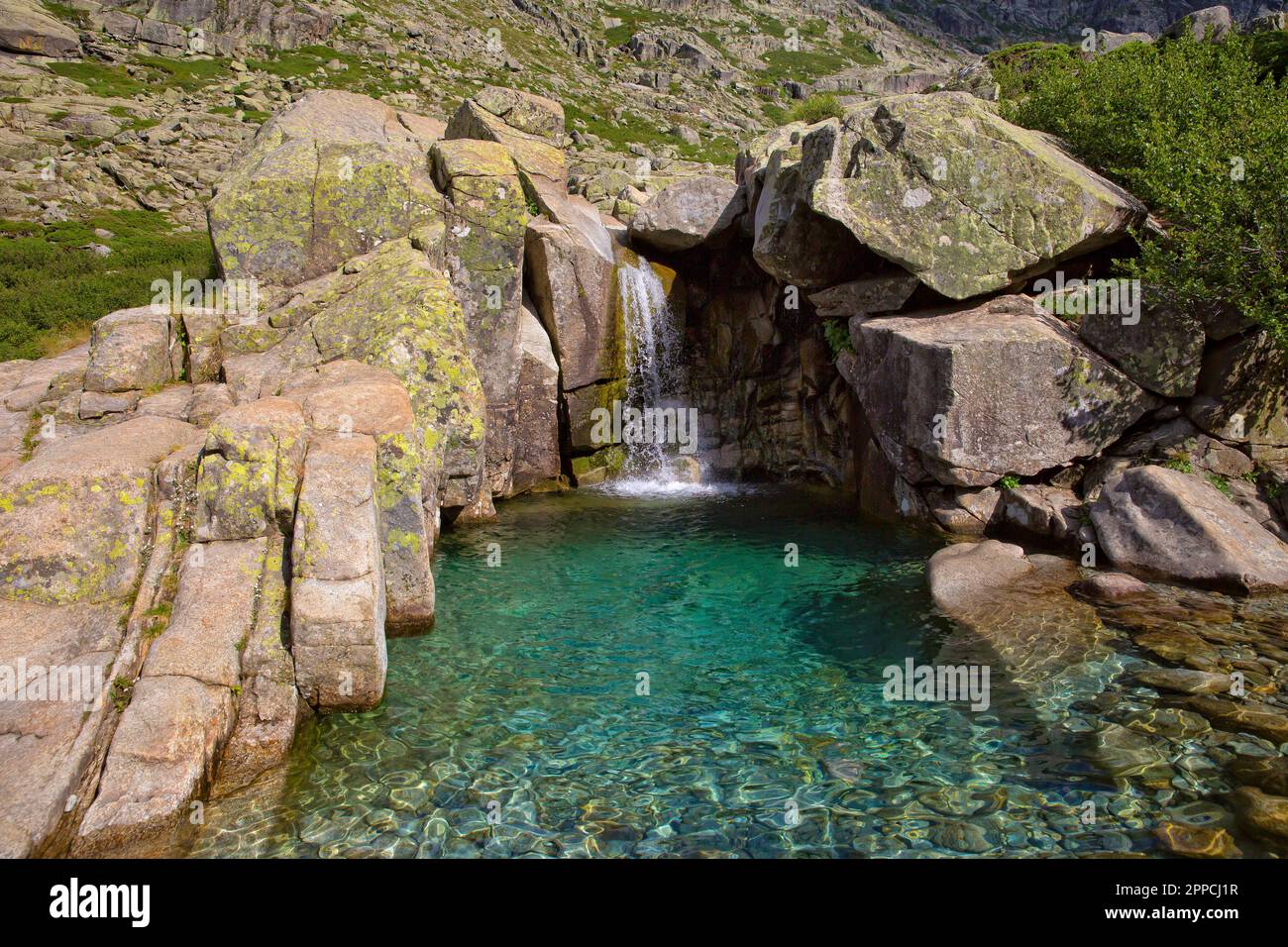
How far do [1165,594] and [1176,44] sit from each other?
2080cm

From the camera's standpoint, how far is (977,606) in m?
14.1

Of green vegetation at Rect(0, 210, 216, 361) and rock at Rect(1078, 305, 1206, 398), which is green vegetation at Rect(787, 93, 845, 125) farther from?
green vegetation at Rect(0, 210, 216, 361)

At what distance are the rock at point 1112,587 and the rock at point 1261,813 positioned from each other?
616cm

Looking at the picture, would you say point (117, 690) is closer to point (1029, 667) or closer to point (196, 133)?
point (1029, 667)

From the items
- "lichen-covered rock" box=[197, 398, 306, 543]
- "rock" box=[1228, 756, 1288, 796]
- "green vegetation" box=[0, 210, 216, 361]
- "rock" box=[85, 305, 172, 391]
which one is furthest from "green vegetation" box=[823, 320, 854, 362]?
"green vegetation" box=[0, 210, 216, 361]

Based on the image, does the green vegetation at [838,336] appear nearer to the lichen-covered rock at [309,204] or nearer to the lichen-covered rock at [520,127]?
the lichen-covered rock at [520,127]

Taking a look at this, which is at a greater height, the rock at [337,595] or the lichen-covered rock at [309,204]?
the lichen-covered rock at [309,204]

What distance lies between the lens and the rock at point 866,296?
67.1 feet

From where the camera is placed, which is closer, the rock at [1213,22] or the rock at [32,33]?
Answer: the rock at [1213,22]

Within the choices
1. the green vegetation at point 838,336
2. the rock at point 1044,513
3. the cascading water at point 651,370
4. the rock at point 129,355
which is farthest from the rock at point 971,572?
the rock at point 129,355

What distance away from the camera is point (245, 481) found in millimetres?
10570

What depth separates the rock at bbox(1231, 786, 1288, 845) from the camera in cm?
754

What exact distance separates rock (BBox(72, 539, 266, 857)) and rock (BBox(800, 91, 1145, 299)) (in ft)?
53.3

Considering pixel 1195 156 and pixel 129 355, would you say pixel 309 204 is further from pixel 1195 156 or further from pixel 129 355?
pixel 1195 156
